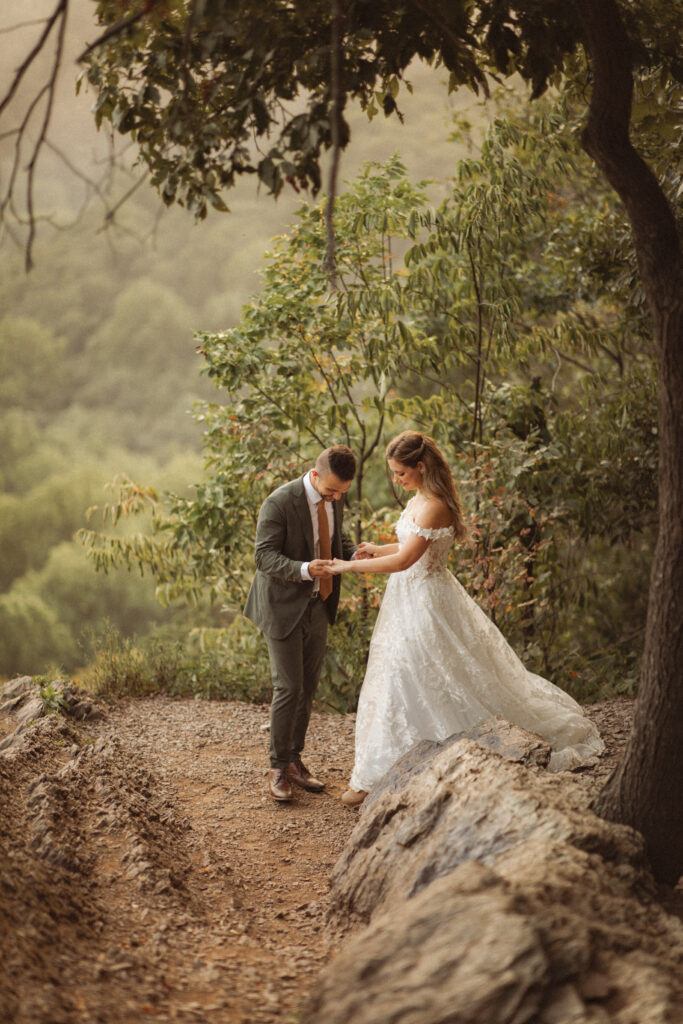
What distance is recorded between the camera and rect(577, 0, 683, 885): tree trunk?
8.90ft

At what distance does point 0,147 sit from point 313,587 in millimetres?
2501

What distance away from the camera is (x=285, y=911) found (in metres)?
3.14

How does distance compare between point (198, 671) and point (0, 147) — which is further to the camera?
point (198, 671)

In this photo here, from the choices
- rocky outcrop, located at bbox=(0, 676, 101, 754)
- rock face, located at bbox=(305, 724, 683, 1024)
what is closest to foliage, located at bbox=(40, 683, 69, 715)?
rocky outcrop, located at bbox=(0, 676, 101, 754)

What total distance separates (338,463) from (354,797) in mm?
1687

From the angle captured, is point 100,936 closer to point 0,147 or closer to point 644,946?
point 644,946

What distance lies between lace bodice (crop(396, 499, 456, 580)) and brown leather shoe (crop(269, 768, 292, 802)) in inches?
48.3

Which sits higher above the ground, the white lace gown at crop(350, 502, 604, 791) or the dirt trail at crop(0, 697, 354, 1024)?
the white lace gown at crop(350, 502, 604, 791)

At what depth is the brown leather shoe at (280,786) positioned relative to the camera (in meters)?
4.29

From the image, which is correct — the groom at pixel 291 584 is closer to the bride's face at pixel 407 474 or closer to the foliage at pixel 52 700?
the bride's face at pixel 407 474

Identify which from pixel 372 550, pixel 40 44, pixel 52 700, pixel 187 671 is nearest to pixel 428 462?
pixel 372 550

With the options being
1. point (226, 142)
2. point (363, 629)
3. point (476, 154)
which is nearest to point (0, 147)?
point (226, 142)

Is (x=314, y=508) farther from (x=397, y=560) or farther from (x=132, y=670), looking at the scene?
(x=132, y=670)

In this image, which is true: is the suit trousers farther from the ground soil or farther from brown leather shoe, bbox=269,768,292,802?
the ground soil
